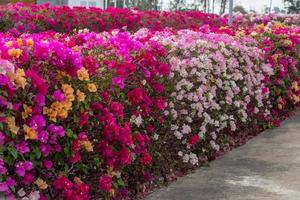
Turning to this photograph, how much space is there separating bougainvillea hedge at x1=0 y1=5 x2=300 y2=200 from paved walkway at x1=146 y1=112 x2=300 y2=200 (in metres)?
0.22

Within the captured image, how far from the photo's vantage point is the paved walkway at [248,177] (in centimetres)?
438

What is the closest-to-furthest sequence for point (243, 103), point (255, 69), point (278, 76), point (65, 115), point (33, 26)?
point (65, 115) → point (243, 103) → point (255, 69) → point (278, 76) → point (33, 26)

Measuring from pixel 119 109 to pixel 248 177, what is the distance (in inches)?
61.9

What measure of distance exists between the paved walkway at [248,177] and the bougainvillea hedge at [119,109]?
22cm

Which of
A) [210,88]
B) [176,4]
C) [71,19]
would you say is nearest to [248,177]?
[210,88]

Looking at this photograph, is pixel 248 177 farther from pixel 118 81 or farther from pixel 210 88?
pixel 118 81

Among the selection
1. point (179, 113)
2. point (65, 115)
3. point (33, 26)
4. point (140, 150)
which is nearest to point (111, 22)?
point (33, 26)

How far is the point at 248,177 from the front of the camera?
16.0 feet

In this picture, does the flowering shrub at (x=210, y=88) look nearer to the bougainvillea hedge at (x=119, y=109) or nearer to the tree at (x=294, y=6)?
the bougainvillea hedge at (x=119, y=109)

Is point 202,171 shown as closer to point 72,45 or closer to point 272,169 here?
point 272,169

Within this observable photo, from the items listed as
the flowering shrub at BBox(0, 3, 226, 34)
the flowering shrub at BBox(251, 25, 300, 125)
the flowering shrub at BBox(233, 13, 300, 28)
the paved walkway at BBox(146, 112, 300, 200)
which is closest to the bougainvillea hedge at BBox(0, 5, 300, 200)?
the paved walkway at BBox(146, 112, 300, 200)

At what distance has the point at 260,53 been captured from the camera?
23.2ft

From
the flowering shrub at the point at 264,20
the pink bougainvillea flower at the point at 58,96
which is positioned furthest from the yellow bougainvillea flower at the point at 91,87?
the flowering shrub at the point at 264,20

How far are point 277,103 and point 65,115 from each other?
496 cm
